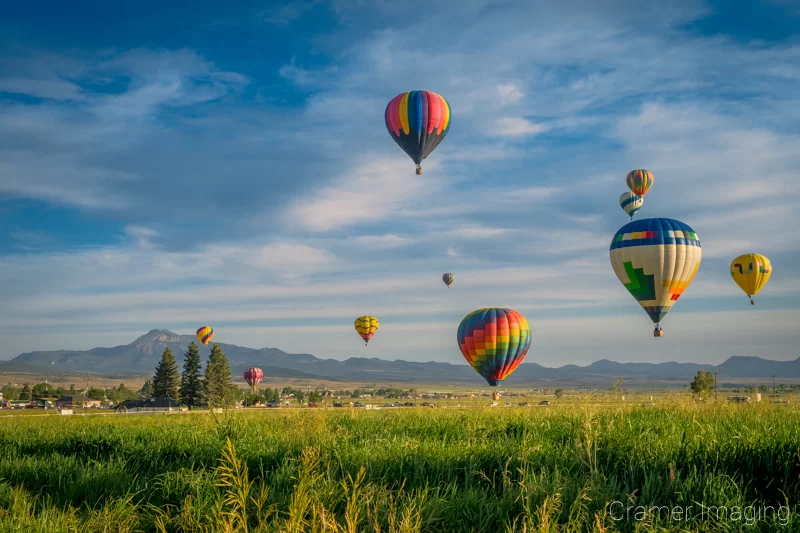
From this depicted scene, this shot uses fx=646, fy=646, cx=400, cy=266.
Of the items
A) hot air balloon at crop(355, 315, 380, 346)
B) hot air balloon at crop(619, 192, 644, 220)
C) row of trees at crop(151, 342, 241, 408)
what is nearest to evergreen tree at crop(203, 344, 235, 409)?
row of trees at crop(151, 342, 241, 408)

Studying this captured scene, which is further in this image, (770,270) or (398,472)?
(770,270)

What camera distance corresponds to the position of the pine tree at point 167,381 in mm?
121812

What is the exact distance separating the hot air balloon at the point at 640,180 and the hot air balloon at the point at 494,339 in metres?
26.5

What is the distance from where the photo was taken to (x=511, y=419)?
14.8 m

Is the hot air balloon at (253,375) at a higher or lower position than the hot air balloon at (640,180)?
lower

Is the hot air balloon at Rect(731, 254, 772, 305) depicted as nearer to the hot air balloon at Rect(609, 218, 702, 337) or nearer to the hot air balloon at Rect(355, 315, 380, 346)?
the hot air balloon at Rect(609, 218, 702, 337)

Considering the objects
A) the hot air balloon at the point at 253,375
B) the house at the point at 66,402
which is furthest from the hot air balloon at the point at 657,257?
the house at the point at 66,402

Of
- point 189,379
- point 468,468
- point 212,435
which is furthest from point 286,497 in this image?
point 189,379

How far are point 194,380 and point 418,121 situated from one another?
76.6 m

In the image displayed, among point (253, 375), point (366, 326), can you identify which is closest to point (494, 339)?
point (366, 326)

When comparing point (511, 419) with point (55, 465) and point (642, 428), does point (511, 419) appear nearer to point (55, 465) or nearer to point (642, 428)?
point (642, 428)

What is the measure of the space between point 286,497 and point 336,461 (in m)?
1.69

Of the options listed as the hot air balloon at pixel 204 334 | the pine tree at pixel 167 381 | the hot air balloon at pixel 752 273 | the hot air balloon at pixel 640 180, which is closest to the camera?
the hot air balloon at pixel 752 273

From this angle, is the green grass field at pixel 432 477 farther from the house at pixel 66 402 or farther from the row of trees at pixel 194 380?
the house at pixel 66 402
